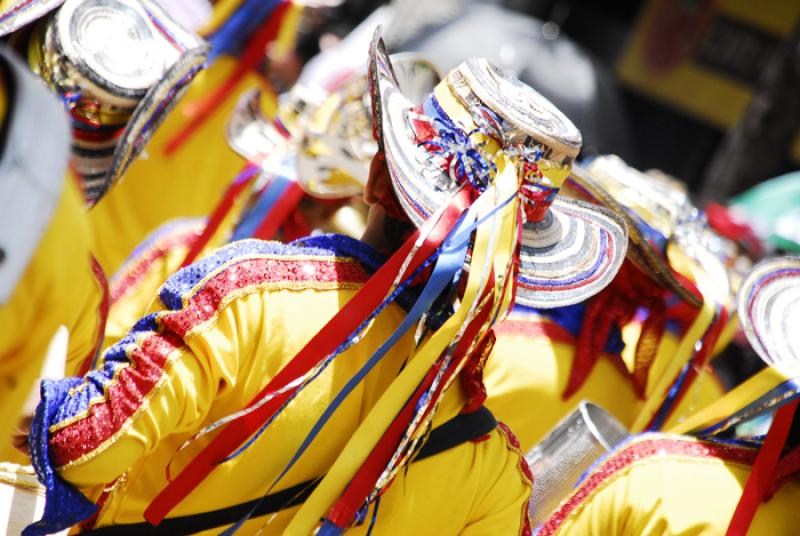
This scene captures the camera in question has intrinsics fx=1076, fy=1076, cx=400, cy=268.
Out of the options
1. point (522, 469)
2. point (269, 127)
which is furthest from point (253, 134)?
point (522, 469)

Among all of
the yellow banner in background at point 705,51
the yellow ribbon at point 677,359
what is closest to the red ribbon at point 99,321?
the yellow ribbon at point 677,359

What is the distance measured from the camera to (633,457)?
208 cm

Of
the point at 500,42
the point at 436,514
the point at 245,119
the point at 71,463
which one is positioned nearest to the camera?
the point at 71,463

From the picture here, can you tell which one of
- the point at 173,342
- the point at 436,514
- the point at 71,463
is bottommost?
the point at 436,514

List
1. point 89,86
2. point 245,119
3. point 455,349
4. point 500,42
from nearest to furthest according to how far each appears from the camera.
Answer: point 455,349
point 89,86
point 245,119
point 500,42

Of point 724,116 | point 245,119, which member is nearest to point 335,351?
point 245,119

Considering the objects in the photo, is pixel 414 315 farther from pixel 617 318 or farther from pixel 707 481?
pixel 617 318

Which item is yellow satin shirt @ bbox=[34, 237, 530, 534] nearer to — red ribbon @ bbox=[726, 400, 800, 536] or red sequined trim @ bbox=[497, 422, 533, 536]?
red sequined trim @ bbox=[497, 422, 533, 536]

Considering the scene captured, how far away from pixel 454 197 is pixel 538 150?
0.59 ft

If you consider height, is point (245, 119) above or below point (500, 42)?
above

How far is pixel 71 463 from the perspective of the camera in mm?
1512

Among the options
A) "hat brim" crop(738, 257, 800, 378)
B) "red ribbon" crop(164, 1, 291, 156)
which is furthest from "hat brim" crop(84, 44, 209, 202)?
"red ribbon" crop(164, 1, 291, 156)

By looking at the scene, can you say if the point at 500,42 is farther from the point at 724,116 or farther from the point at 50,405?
the point at 50,405

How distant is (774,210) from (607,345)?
3878 millimetres
